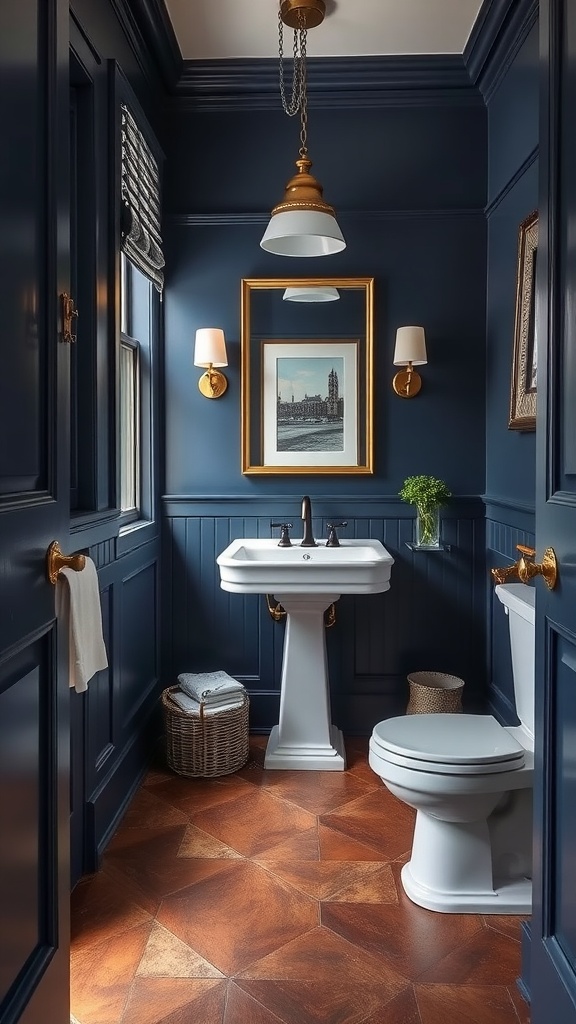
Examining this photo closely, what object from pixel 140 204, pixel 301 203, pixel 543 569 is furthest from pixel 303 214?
pixel 543 569

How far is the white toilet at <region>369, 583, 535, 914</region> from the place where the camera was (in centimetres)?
198

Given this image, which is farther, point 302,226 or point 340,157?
point 340,157

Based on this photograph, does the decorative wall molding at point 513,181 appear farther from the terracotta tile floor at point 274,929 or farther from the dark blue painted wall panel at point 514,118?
the terracotta tile floor at point 274,929

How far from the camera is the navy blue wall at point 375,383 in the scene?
3.29m

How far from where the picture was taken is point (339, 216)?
328cm

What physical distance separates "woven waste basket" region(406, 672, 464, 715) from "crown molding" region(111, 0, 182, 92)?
2.66 m

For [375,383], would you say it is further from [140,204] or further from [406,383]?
[140,204]

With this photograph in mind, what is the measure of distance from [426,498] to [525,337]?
0.75 metres

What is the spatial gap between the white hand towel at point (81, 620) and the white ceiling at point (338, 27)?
93.1 inches

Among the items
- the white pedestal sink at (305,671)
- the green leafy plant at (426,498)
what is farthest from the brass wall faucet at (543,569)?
the green leafy plant at (426,498)

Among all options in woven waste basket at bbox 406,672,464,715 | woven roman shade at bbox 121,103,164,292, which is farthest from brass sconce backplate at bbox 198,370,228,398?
woven waste basket at bbox 406,672,464,715

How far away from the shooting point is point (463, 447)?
3.32m

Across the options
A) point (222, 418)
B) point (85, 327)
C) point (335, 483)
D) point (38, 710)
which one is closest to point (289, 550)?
point (335, 483)

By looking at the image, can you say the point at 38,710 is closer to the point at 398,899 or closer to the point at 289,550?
the point at 398,899
